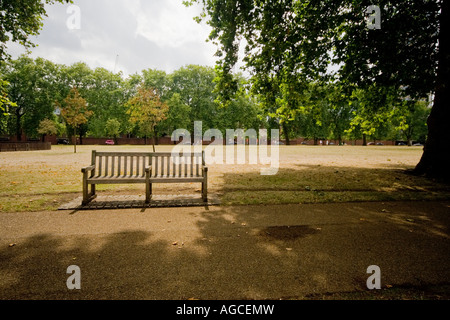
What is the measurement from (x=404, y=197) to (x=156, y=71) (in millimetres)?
56623

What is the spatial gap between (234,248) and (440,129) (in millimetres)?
10839

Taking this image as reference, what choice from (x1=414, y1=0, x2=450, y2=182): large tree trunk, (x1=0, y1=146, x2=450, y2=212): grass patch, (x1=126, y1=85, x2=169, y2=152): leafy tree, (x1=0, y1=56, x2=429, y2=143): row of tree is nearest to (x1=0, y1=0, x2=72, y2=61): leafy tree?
(x1=0, y1=146, x2=450, y2=212): grass patch

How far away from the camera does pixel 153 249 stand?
322 cm

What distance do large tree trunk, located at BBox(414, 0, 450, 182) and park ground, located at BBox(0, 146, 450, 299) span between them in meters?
4.15

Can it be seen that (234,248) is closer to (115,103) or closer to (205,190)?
(205,190)

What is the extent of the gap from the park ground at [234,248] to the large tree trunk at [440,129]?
4.15 meters

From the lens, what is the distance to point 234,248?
327cm

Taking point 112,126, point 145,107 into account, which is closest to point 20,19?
point 145,107

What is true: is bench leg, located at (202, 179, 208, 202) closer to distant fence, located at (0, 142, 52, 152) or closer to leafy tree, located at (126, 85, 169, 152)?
leafy tree, located at (126, 85, 169, 152)

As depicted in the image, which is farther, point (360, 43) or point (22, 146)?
point (22, 146)

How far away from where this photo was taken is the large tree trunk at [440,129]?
8.24 m

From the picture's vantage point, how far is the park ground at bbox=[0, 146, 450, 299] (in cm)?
238
